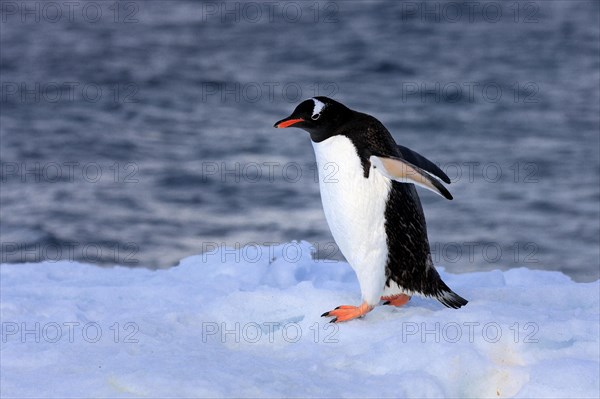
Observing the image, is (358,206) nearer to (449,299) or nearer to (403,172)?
(403,172)

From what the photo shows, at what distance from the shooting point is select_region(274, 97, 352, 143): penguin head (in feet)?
15.1

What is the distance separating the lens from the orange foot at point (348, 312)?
4488 millimetres

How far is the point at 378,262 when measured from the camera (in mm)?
4562

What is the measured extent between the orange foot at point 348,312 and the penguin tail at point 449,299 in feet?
1.35

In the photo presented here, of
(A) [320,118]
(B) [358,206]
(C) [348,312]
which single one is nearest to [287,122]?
(A) [320,118]

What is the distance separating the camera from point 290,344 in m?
4.43

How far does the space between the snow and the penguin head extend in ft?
2.98

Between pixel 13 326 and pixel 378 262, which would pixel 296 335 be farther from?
pixel 13 326

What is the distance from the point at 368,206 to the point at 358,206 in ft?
0.17
